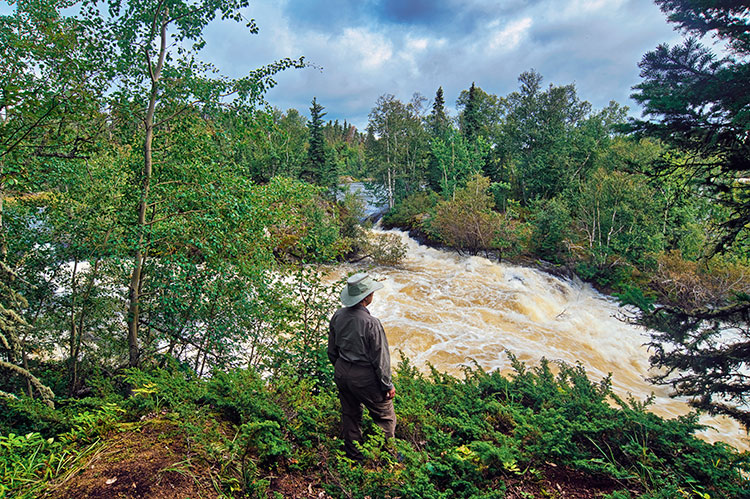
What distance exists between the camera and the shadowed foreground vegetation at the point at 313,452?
2424mm

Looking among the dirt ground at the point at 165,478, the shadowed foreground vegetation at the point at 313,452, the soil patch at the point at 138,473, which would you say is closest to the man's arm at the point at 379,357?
the shadowed foreground vegetation at the point at 313,452

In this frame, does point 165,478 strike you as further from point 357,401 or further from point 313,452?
point 357,401

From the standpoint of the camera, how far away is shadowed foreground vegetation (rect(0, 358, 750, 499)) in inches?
95.4

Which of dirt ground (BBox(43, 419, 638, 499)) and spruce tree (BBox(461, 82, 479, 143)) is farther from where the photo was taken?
spruce tree (BBox(461, 82, 479, 143))

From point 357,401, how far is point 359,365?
1.29 ft

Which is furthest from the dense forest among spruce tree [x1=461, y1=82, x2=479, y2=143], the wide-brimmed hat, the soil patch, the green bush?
spruce tree [x1=461, y1=82, x2=479, y2=143]

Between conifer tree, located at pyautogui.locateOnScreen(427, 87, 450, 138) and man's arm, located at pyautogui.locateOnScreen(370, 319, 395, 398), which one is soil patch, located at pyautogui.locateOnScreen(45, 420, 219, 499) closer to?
man's arm, located at pyautogui.locateOnScreen(370, 319, 395, 398)

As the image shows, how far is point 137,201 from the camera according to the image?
169 inches

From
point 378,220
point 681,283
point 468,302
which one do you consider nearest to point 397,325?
point 468,302

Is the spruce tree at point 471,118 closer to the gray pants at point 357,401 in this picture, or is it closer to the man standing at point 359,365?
the man standing at point 359,365

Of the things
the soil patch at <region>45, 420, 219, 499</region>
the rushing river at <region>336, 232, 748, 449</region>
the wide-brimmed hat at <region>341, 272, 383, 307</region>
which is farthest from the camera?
the rushing river at <region>336, 232, 748, 449</region>

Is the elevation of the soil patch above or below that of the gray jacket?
below

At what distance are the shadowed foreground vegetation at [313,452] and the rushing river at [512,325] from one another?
3.11m

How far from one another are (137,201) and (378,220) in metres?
27.4
